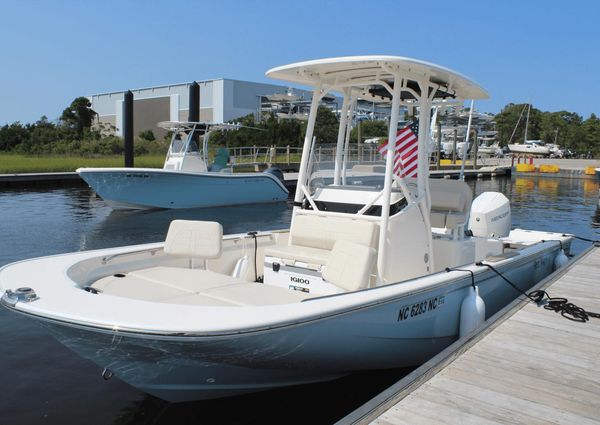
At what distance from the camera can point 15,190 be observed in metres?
21.8

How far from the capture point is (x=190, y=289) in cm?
427

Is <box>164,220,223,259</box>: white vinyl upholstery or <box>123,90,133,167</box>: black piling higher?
<box>123,90,133,167</box>: black piling

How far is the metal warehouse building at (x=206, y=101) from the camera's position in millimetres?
76750

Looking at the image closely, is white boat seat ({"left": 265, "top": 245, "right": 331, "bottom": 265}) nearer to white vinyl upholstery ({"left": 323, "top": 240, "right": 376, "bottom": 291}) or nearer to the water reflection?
white vinyl upholstery ({"left": 323, "top": 240, "right": 376, "bottom": 291})

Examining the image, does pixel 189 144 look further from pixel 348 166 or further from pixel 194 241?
pixel 194 241

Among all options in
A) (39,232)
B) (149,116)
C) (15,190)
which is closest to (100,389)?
(39,232)

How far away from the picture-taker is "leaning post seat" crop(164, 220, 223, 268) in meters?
5.23

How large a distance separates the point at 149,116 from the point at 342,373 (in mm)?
82947

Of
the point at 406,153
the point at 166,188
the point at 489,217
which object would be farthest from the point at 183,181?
the point at 406,153

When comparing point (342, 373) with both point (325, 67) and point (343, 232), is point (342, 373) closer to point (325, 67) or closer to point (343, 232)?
point (343, 232)

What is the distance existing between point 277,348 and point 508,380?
1.59 metres

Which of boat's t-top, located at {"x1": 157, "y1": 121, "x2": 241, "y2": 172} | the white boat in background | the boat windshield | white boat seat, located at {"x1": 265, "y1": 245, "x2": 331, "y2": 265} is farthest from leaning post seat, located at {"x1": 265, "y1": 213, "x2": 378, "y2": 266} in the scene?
the white boat in background

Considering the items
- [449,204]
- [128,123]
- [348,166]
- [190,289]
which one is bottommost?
[190,289]

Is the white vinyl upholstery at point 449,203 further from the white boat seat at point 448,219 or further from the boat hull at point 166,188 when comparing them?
the boat hull at point 166,188
